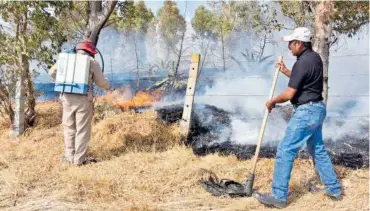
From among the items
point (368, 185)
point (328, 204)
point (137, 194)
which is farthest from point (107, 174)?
point (368, 185)

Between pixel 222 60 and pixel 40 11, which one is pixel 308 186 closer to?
pixel 40 11

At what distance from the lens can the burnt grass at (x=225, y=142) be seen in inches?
246

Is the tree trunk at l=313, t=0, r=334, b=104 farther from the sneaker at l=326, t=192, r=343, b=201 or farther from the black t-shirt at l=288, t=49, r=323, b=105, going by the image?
the sneaker at l=326, t=192, r=343, b=201

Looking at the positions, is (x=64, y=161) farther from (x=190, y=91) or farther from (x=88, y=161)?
(x=190, y=91)

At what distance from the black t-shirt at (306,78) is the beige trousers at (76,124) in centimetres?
263

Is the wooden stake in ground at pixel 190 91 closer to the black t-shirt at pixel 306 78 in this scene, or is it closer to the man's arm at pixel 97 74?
the man's arm at pixel 97 74

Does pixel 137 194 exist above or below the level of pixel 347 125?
below

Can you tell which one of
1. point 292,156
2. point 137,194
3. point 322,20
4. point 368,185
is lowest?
point 137,194

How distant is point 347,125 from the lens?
8.64 meters

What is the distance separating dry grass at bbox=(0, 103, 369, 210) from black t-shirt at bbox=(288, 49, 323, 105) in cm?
106

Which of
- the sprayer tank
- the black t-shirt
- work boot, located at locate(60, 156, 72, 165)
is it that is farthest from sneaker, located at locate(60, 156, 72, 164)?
the black t-shirt

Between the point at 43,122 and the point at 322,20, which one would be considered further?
the point at 43,122

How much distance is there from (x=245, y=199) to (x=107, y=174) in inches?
65.2

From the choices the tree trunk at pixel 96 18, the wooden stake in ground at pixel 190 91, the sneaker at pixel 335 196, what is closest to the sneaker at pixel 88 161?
the wooden stake in ground at pixel 190 91
